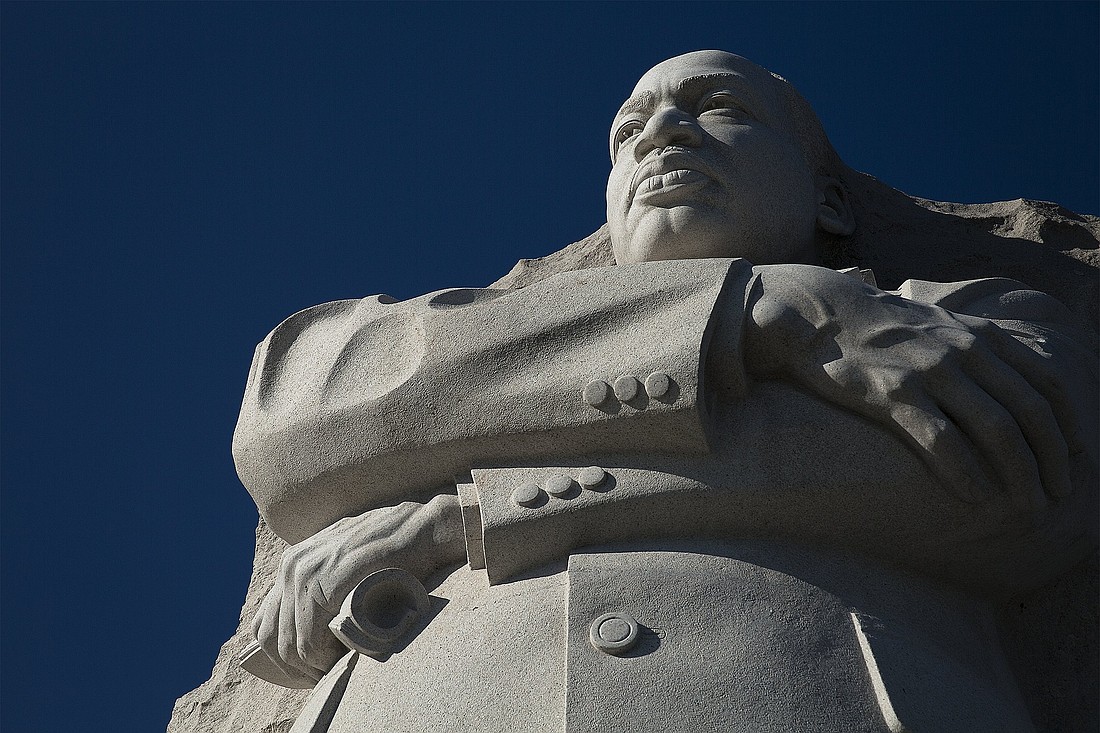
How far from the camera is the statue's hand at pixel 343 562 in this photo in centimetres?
377

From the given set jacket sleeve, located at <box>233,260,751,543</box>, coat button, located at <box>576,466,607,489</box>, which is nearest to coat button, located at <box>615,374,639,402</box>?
jacket sleeve, located at <box>233,260,751,543</box>

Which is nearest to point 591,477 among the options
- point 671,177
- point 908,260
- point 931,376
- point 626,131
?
point 931,376

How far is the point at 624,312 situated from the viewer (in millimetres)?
3807

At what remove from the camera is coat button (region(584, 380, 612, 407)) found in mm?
3592

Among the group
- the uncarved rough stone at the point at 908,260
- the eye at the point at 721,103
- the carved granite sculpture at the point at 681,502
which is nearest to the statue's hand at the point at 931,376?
the carved granite sculpture at the point at 681,502

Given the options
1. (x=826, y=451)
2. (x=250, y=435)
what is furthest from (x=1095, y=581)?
(x=250, y=435)

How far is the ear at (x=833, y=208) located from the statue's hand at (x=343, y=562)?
1905 mm

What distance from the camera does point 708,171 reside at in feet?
14.6

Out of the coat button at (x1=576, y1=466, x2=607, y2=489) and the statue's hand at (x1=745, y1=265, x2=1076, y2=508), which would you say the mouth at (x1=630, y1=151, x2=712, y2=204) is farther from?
the coat button at (x1=576, y1=466, x2=607, y2=489)

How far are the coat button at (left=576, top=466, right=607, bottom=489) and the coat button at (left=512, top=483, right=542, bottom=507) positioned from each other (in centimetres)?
11

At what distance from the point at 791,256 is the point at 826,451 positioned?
120 centimetres

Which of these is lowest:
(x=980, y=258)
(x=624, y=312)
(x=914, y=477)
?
(x=980, y=258)

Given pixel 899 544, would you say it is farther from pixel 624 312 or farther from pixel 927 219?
pixel 927 219

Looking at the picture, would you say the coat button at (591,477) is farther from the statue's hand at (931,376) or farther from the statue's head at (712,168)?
the statue's head at (712,168)
